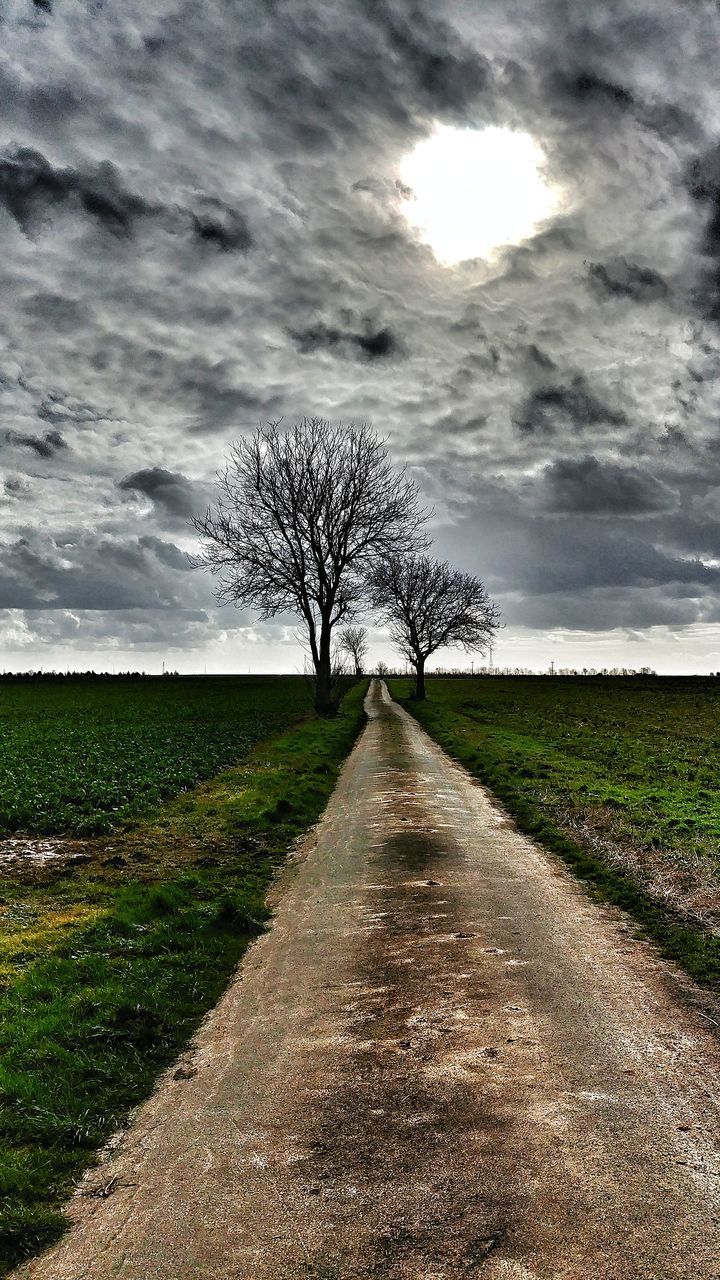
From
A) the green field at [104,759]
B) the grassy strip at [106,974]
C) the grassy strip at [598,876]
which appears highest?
the green field at [104,759]

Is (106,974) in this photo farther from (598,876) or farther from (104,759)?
(104,759)

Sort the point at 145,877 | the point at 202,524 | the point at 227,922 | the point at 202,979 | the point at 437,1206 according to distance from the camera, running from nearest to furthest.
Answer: the point at 437,1206 → the point at 202,979 → the point at 227,922 → the point at 145,877 → the point at 202,524

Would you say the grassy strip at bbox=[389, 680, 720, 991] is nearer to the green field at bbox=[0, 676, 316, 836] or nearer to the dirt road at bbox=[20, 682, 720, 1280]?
the dirt road at bbox=[20, 682, 720, 1280]

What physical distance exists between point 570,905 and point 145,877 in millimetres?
6547

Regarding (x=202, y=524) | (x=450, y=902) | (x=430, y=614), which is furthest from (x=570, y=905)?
(x=430, y=614)

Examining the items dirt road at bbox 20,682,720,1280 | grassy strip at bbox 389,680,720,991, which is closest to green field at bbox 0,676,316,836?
grassy strip at bbox 389,680,720,991

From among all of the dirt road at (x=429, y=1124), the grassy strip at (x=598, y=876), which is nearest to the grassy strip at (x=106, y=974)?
the dirt road at (x=429, y=1124)

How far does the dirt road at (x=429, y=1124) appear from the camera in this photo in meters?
3.78

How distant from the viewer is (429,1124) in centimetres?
480

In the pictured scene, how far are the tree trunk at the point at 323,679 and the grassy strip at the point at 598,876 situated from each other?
15352 millimetres

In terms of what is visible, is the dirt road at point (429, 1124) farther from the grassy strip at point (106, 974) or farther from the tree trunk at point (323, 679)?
the tree trunk at point (323, 679)

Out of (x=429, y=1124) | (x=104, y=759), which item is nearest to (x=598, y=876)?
(x=429, y=1124)

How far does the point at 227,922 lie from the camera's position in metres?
9.32

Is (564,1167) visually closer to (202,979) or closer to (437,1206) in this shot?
(437,1206)
